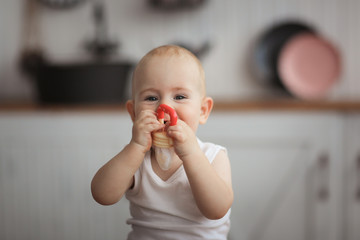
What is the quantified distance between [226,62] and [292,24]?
43 centimetres

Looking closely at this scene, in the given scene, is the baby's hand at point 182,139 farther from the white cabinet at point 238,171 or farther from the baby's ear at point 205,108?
the white cabinet at point 238,171

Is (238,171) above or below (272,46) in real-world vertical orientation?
below

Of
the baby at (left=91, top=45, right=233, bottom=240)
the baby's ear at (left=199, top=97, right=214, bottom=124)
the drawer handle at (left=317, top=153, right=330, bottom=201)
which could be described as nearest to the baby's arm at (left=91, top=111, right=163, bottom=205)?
the baby at (left=91, top=45, right=233, bottom=240)

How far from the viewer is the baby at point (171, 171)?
2.03 ft

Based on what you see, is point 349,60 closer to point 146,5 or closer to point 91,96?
point 146,5

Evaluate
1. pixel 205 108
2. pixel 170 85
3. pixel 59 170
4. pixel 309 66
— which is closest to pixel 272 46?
pixel 309 66

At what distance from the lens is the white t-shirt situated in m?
0.67

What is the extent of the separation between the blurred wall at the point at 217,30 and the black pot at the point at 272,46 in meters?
0.06

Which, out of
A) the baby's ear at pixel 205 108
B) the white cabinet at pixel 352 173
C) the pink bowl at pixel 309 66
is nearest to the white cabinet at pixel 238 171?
the white cabinet at pixel 352 173

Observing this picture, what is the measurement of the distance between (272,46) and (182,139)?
5.41 feet

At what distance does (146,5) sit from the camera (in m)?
2.19

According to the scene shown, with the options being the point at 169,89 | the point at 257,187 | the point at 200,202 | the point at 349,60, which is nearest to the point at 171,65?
the point at 169,89

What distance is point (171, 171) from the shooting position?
692mm

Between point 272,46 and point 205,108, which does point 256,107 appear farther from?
point 205,108
